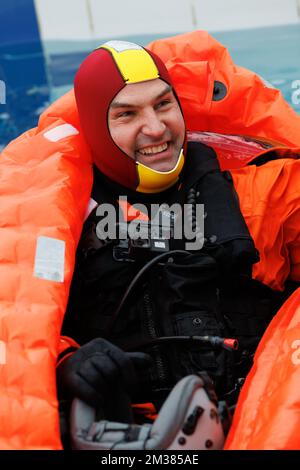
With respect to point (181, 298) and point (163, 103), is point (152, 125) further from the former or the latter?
point (181, 298)

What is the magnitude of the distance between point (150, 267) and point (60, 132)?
1.86 ft

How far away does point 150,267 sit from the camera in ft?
6.14

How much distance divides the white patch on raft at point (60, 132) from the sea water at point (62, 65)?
1.68 meters

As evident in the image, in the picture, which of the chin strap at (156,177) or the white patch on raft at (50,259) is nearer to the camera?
the white patch on raft at (50,259)

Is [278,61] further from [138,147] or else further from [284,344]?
[284,344]

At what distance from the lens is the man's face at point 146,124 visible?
6.81 ft

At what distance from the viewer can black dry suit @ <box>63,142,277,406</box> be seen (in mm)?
1832

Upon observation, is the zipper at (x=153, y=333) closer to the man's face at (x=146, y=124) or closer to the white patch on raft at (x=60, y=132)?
the man's face at (x=146, y=124)

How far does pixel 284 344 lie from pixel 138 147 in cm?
64

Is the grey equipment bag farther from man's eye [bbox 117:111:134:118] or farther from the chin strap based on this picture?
man's eye [bbox 117:111:134:118]

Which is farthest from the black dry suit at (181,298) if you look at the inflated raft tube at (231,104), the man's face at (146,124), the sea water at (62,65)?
the sea water at (62,65)

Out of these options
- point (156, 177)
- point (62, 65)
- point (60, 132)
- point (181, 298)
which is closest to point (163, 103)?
point (156, 177)

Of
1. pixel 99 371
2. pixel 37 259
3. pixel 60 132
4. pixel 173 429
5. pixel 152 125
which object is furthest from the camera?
pixel 60 132

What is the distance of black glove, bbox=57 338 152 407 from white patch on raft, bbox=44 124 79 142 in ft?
2.41
